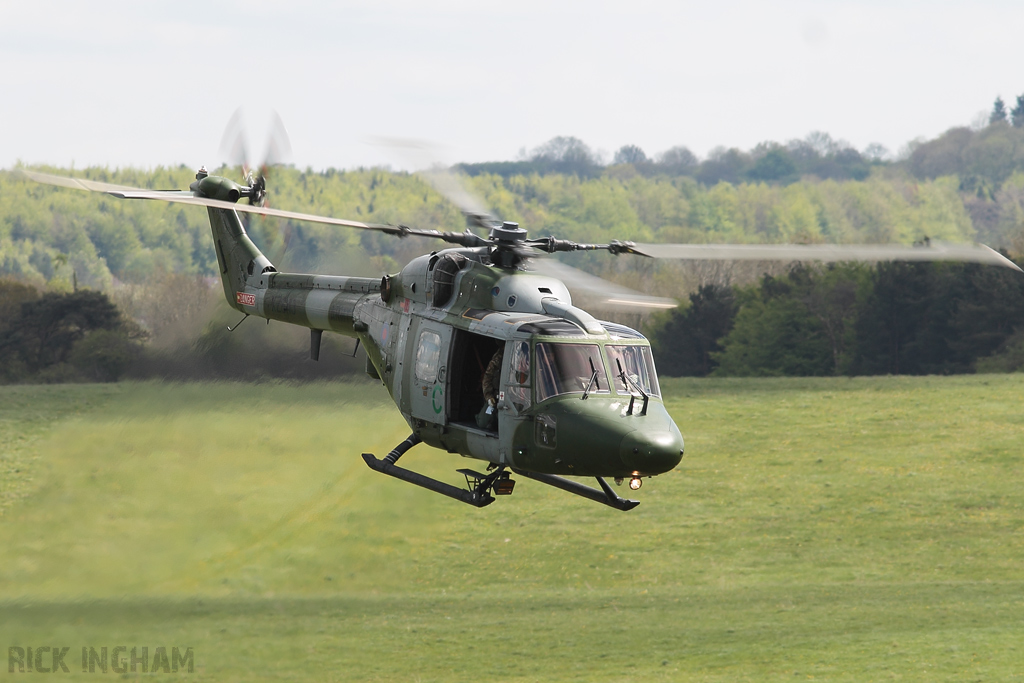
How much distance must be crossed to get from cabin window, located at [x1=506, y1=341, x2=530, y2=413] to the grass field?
14841 millimetres

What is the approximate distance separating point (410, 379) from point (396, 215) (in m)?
69.1

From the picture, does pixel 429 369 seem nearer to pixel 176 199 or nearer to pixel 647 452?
pixel 647 452

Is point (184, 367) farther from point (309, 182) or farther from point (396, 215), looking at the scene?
point (309, 182)

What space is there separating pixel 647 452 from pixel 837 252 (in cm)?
381

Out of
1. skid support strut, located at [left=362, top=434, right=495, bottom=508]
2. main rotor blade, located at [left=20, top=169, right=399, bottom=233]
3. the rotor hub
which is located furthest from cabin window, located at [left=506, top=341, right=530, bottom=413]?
main rotor blade, located at [left=20, top=169, right=399, bottom=233]

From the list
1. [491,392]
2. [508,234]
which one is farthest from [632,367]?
[508,234]

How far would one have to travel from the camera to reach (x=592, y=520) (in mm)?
49438

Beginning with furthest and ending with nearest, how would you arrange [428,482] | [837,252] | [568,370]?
[428,482] < [837,252] < [568,370]

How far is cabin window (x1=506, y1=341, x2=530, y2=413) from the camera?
1422cm

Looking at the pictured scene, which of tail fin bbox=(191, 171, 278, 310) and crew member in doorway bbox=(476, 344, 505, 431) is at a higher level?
tail fin bbox=(191, 171, 278, 310)

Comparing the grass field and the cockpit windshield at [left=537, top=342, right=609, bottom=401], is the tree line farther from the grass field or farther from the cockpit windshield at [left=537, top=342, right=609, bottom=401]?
the cockpit windshield at [left=537, top=342, right=609, bottom=401]

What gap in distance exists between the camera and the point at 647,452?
13312 millimetres

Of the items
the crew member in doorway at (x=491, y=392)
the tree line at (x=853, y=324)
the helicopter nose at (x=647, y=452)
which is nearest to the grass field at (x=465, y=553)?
the crew member in doorway at (x=491, y=392)

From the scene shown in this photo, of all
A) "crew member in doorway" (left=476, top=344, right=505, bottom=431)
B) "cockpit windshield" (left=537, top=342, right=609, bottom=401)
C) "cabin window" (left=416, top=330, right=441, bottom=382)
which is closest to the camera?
"cockpit windshield" (left=537, top=342, right=609, bottom=401)
